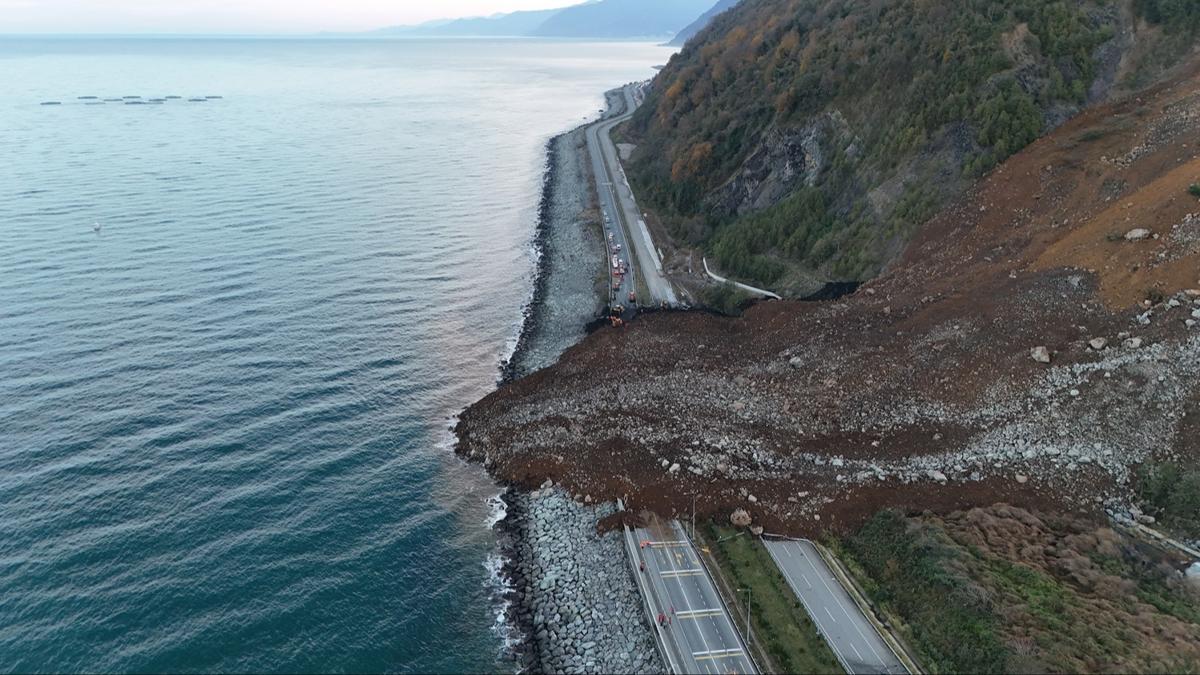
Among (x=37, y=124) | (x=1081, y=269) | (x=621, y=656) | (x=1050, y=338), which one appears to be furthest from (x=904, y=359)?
(x=37, y=124)

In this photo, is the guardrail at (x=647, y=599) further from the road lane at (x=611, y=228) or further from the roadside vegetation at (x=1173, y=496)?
the road lane at (x=611, y=228)

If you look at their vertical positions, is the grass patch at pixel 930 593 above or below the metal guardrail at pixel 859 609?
above

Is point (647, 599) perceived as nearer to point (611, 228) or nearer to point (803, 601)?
point (803, 601)

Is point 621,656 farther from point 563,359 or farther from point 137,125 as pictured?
point 137,125

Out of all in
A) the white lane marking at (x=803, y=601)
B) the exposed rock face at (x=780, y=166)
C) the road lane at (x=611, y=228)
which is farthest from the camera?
the exposed rock face at (x=780, y=166)

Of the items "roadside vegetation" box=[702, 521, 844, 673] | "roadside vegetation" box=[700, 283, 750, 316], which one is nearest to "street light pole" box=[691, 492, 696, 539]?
"roadside vegetation" box=[702, 521, 844, 673]

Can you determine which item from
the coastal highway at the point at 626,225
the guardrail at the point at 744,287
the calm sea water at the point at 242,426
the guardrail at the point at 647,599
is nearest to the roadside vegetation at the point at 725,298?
the guardrail at the point at 744,287

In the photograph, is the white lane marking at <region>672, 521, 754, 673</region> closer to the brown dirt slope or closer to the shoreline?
the shoreline
